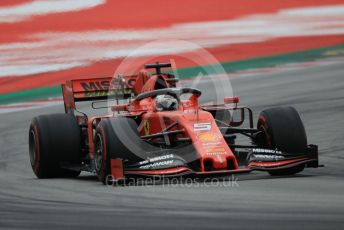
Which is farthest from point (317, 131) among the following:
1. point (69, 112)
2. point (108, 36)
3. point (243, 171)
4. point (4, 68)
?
point (4, 68)

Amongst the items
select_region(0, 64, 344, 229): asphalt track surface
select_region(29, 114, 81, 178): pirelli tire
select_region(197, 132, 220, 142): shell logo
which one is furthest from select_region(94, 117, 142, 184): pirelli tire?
select_region(29, 114, 81, 178): pirelli tire

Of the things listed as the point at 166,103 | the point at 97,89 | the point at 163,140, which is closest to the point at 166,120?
the point at 163,140

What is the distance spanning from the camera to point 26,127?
69.6 feet

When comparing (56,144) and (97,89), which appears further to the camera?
(97,89)

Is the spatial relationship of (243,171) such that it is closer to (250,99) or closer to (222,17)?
(250,99)

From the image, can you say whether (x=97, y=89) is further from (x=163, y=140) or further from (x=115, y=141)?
(x=115, y=141)

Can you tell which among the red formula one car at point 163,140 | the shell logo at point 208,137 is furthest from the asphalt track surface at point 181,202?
the shell logo at point 208,137

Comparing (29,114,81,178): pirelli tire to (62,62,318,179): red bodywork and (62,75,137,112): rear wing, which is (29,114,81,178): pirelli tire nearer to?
(62,62,318,179): red bodywork

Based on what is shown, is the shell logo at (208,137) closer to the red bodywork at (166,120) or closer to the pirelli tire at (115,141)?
the red bodywork at (166,120)

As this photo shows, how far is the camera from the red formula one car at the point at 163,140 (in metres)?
11.9

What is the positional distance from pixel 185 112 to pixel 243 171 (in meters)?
1.36

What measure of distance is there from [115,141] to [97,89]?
10.2 feet

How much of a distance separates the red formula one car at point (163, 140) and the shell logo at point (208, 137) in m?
0.01

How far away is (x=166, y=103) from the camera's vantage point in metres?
13.2
